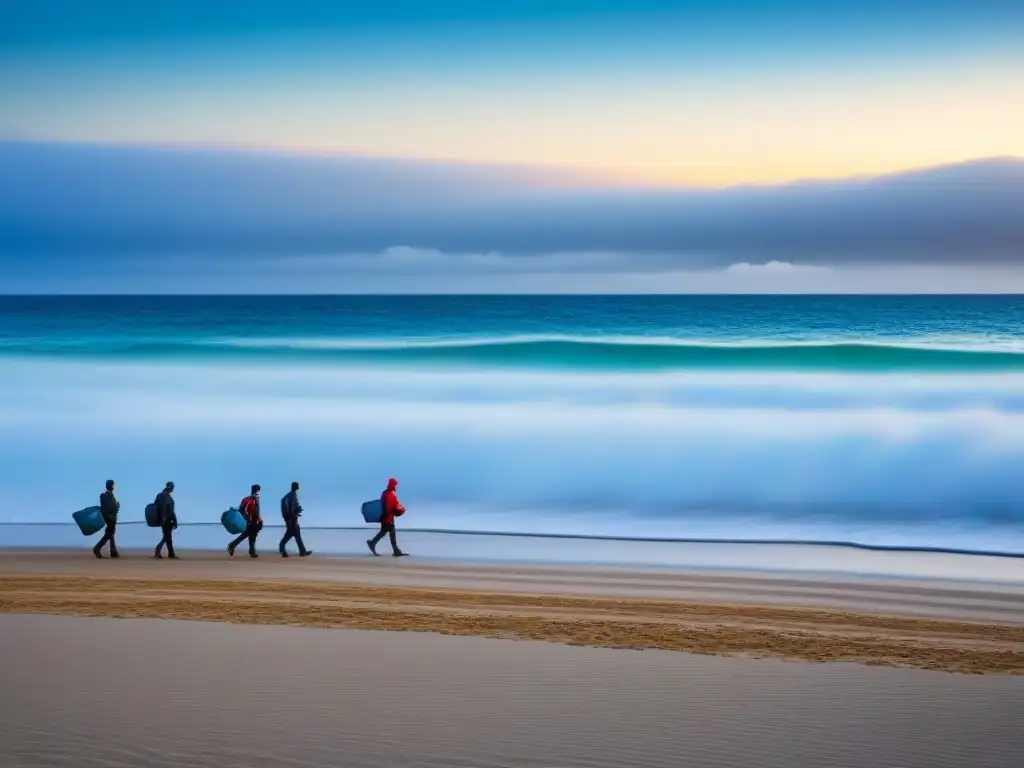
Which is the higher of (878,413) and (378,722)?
(878,413)

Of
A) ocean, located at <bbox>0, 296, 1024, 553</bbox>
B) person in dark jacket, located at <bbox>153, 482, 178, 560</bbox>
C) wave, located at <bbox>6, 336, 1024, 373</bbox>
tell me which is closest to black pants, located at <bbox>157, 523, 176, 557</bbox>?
person in dark jacket, located at <bbox>153, 482, 178, 560</bbox>

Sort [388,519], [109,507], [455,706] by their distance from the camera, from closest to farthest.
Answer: [455,706] → [109,507] → [388,519]

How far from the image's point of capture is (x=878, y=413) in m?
34.7

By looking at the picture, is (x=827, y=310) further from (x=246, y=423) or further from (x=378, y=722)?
(x=378, y=722)

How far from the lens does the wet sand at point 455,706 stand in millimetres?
7434

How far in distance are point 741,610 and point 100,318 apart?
89241 millimetres

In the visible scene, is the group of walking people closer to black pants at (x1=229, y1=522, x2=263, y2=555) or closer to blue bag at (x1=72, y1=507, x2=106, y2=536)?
black pants at (x1=229, y1=522, x2=263, y2=555)

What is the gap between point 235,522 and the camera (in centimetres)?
1529

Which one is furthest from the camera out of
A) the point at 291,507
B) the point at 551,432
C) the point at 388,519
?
the point at 551,432

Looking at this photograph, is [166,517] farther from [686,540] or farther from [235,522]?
[686,540]

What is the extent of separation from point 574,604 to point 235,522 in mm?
5733

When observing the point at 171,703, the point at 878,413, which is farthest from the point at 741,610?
the point at 878,413

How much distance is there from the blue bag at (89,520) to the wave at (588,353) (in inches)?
1566

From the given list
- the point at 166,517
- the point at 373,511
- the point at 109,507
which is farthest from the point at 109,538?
the point at 373,511
